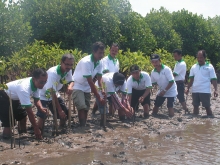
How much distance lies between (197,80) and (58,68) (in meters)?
4.33

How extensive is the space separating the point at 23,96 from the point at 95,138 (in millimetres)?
1719

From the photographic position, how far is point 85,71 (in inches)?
300

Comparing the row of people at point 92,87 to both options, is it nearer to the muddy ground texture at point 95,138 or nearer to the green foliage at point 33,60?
the muddy ground texture at point 95,138

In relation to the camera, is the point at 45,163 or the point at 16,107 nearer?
the point at 45,163

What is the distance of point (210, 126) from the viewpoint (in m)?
8.89

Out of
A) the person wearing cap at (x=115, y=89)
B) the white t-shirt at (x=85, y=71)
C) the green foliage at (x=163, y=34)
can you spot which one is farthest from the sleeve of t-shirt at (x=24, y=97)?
the green foliage at (x=163, y=34)

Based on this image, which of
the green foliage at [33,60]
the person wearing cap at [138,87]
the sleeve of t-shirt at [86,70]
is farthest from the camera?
the green foliage at [33,60]

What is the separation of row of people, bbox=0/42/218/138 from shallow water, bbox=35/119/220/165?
940 mm

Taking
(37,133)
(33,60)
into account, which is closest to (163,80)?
(33,60)

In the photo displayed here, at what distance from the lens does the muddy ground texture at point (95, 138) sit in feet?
19.8

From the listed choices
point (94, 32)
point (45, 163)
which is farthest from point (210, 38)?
point (45, 163)

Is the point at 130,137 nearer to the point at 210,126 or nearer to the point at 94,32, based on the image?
the point at 210,126

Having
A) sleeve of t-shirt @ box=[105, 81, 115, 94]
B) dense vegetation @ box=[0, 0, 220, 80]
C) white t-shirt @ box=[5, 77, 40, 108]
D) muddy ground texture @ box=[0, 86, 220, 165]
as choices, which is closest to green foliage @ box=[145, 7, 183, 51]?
dense vegetation @ box=[0, 0, 220, 80]

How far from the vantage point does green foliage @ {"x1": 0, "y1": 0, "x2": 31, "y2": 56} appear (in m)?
10.8
